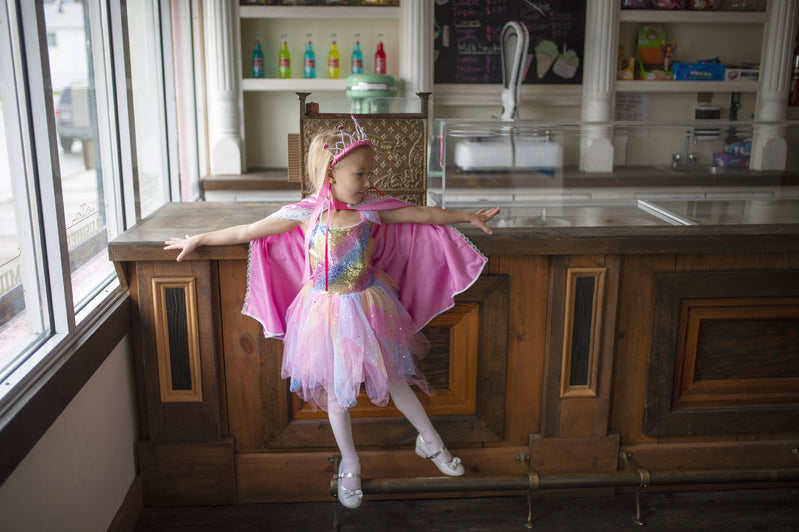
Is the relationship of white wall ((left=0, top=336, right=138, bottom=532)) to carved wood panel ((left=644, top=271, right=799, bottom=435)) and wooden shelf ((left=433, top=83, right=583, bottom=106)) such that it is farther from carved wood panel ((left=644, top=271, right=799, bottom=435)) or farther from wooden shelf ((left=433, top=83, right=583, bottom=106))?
wooden shelf ((left=433, top=83, right=583, bottom=106))

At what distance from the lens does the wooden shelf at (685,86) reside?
4.25 m

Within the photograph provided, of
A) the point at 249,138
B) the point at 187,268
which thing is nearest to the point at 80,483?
the point at 187,268

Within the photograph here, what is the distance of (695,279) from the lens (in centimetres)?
214

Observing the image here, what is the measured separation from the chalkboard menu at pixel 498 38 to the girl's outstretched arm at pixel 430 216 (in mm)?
2561

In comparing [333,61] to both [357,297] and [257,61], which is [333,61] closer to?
[257,61]

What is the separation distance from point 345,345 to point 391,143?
68 cm

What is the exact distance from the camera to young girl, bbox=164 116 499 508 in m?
1.82

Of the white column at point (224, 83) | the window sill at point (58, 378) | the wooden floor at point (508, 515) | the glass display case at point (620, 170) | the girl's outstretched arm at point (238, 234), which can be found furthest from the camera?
the white column at point (224, 83)

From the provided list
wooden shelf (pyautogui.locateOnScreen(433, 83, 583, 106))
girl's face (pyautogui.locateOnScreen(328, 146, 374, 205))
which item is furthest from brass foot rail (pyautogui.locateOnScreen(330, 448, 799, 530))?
wooden shelf (pyautogui.locateOnScreen(433, 83, 583, 106))

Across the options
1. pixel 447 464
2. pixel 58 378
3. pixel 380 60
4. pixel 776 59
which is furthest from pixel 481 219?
pixel 776 59

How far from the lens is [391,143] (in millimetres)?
2180

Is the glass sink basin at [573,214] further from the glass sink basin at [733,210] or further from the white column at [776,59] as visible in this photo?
the white column at [776,59]

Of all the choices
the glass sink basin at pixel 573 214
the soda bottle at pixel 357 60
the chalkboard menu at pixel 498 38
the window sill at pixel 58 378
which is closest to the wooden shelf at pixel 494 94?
the chalkboard menu at pixel 498 38

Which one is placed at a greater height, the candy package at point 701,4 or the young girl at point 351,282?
the candy package at point 701,4
